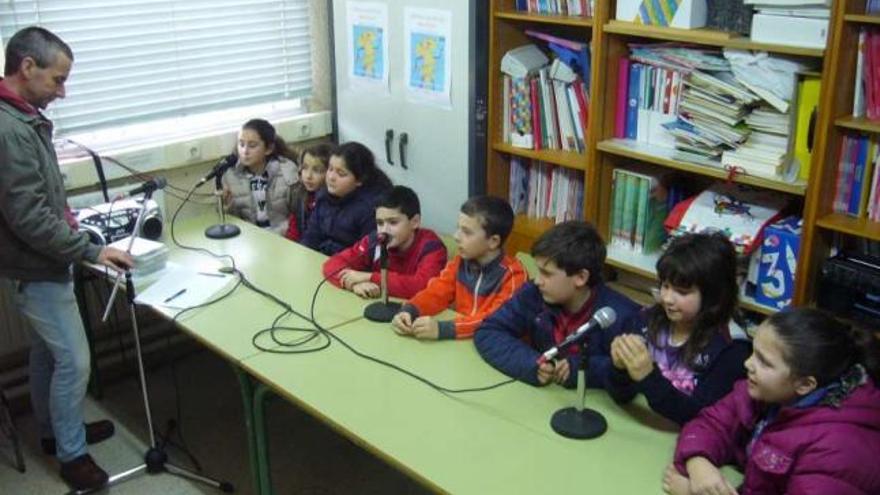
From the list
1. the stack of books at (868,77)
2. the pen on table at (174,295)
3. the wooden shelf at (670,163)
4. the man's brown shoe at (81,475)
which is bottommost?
the man's brown shoe at (81,475)

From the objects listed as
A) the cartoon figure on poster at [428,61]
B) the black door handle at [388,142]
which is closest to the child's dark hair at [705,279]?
the cartoon figure on poster at [428,61]

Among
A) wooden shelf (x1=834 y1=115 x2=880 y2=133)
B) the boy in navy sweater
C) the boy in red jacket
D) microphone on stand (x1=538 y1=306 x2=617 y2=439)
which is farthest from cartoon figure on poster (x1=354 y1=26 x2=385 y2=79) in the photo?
microphone on stand (x1=538 y1=306 x2=617 y2=439)

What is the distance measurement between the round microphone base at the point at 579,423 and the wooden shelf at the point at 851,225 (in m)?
1.10

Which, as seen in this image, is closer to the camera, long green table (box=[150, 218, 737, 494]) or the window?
long green table (box=[150, 218, 737, 494])

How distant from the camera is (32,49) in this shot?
2.51m

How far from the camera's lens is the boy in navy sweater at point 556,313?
2199 millimetres

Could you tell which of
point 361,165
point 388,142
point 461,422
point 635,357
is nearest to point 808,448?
point 635,357

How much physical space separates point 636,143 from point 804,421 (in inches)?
63.8

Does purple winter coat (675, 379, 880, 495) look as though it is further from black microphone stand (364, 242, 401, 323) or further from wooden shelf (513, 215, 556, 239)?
wooden shelf (513, 215, 556, 239)

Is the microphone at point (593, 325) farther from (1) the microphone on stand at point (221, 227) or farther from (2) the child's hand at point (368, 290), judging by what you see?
(1) the microphone on stand at point (221, 227)

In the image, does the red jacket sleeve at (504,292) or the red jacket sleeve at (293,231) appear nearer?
the red jacket sleeve at (504,292)

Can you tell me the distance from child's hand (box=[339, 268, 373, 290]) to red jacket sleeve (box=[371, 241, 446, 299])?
3 cm

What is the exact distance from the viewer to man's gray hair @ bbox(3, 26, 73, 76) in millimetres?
2512

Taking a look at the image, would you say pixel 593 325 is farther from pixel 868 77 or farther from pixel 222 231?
pixel 222 231
